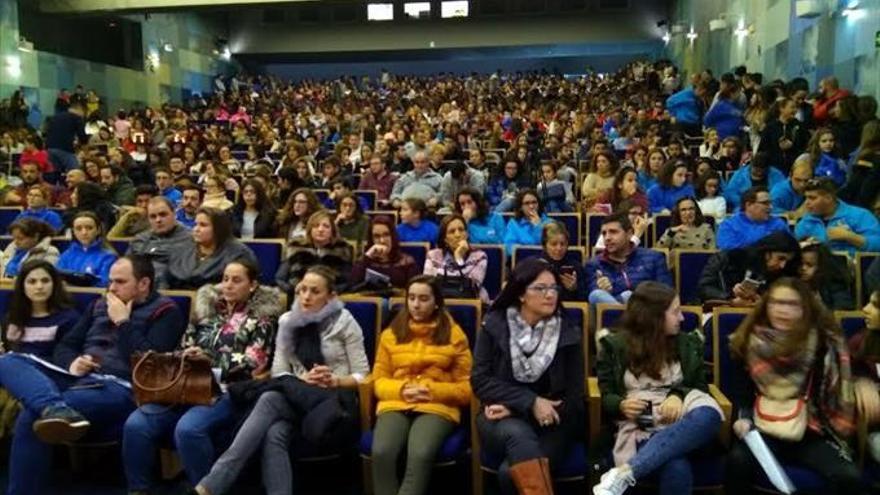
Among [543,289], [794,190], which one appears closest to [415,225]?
[543,289]

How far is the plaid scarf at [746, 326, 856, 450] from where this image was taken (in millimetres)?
2629

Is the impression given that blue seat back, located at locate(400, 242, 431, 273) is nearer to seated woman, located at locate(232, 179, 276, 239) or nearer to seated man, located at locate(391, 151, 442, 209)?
seated woman, located at locate(232, 179, 276, 239)

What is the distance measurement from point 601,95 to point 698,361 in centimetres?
1233

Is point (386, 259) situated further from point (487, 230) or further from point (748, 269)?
point (748, 269)

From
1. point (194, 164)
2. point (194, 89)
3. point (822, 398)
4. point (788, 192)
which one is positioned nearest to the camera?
point (822, 398)

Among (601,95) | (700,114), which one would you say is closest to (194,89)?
(601,95)

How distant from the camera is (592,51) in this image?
2238 centimetres

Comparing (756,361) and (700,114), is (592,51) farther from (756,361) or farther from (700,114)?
(756,361)

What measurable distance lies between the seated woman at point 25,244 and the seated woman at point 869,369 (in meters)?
3.98

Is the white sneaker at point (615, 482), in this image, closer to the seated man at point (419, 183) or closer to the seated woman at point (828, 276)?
the seated woman at point (828, 276)

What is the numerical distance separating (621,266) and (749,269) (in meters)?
0.59

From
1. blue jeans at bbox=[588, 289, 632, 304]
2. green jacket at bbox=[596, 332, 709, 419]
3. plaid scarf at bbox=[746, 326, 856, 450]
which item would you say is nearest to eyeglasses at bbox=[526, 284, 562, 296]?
green jacket at bbox=[596, 332, 709, 419]

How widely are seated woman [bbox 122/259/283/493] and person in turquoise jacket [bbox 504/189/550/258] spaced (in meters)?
1.96

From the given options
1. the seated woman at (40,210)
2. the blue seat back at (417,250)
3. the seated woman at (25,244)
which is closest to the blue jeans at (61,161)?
the seated woman at (40,210)
